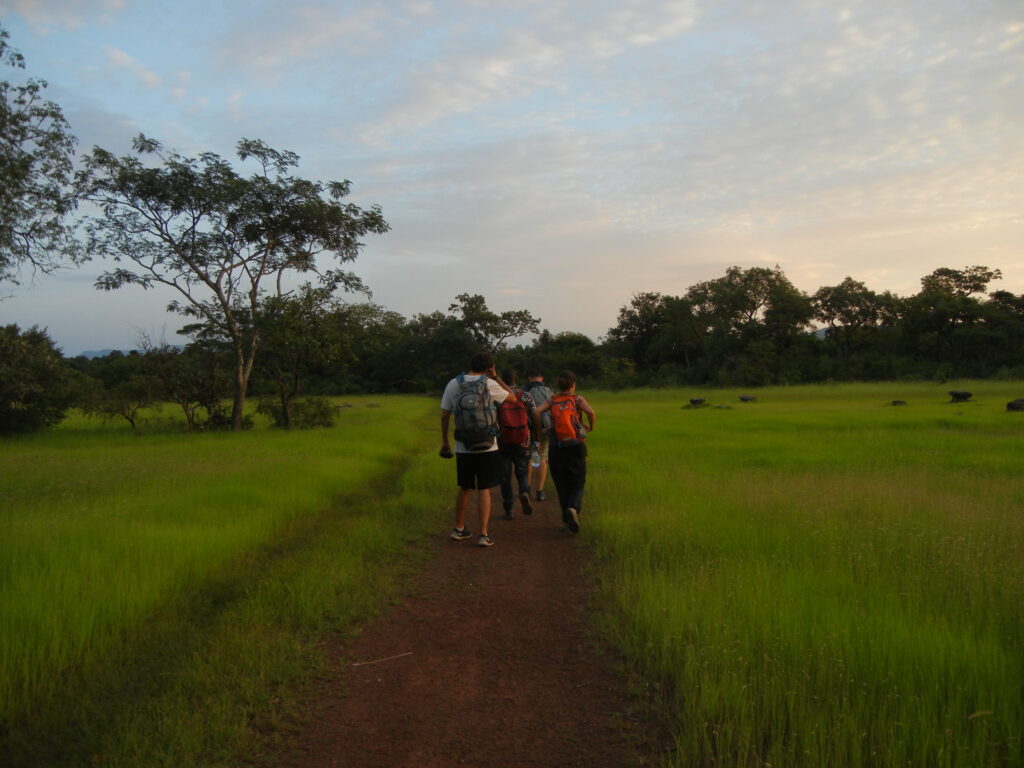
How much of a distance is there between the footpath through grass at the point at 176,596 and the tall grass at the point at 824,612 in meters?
2.16

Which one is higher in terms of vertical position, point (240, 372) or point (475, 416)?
point (240, 372)

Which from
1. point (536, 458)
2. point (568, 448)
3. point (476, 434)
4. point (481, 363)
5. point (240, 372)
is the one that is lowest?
point (536, 458)

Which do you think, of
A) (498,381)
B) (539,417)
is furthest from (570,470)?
(498,381)

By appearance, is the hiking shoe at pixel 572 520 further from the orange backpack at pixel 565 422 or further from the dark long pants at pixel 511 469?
the dark long pants at pixel 511 469

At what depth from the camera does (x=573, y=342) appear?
77.1 metres

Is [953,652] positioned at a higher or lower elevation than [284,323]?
lower

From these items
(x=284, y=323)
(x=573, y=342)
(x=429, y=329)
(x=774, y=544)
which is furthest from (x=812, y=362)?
(x=774, y=544)

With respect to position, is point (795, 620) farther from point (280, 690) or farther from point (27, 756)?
point (27, 756)

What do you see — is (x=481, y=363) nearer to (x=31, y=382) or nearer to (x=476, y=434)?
(x=476, y=434)

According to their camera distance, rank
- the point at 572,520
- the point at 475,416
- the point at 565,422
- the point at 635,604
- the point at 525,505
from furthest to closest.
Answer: the point at 525,505
the point at 565,422
the point at 572,520
the point at 475,416
the point at 635,604

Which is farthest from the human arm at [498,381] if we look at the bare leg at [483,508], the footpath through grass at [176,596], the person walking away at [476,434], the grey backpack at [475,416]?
the footpath through grass at [176,596]

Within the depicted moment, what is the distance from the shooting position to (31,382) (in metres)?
18.6

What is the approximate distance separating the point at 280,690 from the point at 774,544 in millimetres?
4570

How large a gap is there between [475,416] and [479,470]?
0.61 meters
